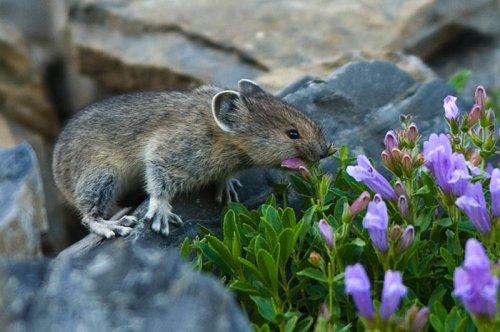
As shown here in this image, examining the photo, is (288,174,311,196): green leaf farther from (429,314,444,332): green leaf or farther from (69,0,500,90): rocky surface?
(69,0,500,90): rocky surface

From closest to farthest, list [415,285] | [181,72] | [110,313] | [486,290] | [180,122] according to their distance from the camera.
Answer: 1. [486,290]
2. [110,313]
3. [415,285]
4. [180,122]
5. [181,72]

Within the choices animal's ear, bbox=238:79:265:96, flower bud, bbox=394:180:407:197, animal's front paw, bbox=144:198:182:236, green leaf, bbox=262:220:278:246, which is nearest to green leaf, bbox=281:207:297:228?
green leaf, bbox=262:220:278:246

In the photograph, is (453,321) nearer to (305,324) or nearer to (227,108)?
(305,324)

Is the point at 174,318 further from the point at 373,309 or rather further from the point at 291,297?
the point at 291,297

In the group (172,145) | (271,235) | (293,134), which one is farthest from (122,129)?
(271,235)

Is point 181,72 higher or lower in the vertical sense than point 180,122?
lower

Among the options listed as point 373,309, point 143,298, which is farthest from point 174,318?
point 373,309
